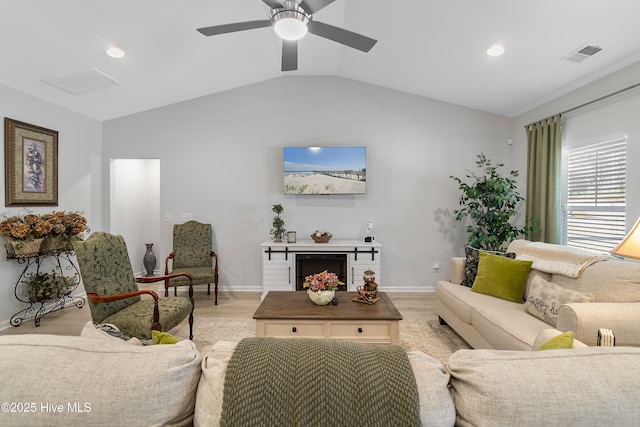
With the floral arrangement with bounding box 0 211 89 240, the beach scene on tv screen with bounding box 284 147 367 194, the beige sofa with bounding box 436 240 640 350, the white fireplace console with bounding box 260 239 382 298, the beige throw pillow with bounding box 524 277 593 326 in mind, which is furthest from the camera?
the beach scene on tv screen with bounding box 284 147 367 194

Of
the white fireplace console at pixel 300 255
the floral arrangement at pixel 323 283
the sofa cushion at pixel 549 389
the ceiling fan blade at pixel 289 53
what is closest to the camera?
the sofa cushion at pixel 549 389

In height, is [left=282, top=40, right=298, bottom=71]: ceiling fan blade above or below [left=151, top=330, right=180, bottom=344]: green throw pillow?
above

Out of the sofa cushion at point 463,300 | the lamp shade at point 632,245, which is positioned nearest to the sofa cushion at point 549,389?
the lamp shade at point 632,245

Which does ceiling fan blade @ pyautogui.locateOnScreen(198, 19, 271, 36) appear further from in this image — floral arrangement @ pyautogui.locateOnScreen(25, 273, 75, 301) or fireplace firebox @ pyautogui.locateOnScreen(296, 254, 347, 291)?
floral arrangement @ pyautogui.locateOnScreen(25, 273, 75, 301)

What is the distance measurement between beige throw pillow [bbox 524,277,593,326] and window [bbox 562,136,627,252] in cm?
129

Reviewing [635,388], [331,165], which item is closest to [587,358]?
[635,388]

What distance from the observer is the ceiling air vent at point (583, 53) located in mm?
2839

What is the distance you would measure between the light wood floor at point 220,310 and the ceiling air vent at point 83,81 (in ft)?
8.40

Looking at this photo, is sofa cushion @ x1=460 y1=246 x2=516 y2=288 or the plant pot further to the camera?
sofa cushion @ x1=460 y1=246 x2=516 y2=288

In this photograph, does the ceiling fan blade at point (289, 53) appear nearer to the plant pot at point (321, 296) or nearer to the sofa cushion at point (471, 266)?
the plant pot at point (321, 296)

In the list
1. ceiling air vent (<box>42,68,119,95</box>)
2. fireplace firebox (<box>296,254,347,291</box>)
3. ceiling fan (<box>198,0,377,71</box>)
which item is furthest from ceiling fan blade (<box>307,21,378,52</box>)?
fireplace firebox (<box>296,254,347,291</box>)

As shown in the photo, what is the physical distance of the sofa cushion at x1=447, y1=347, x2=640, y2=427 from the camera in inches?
29.7

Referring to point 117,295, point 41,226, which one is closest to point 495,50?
point 117,295

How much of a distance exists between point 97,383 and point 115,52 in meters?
3.43
